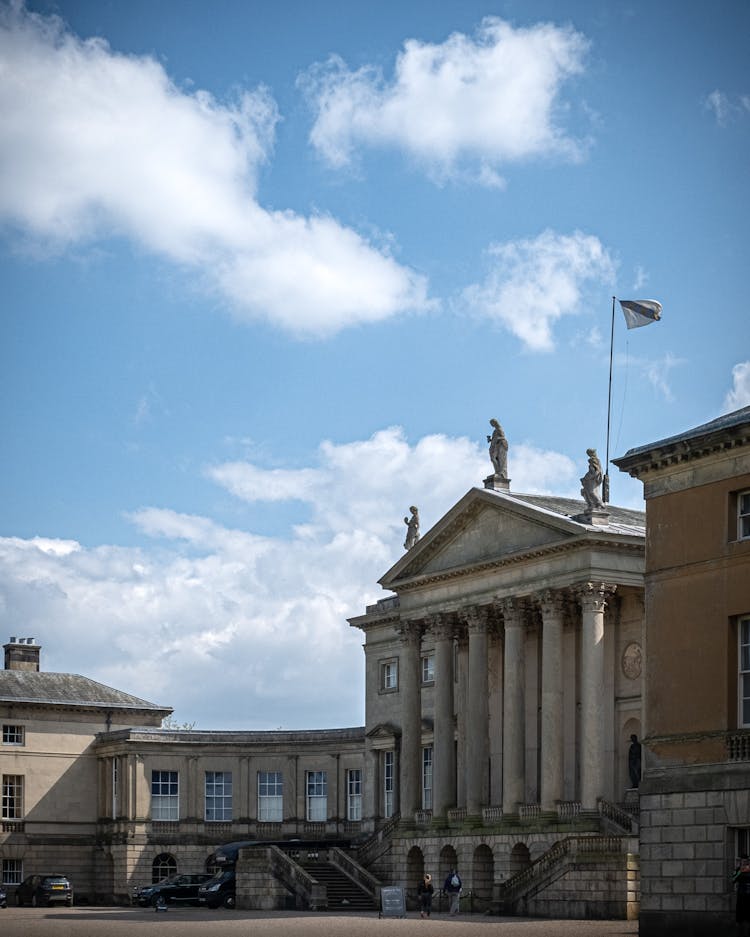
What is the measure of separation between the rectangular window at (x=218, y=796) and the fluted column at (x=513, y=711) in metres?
24.8

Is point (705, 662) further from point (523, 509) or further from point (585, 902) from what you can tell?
point (523, 509)

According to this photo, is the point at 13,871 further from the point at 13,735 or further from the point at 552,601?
the point at 552,601

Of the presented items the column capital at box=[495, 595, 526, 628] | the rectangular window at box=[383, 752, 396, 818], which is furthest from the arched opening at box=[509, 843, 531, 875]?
the rectangular window at box=[383, 752, 396, 818]

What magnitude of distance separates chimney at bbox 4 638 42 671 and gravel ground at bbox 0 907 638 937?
30664 mm

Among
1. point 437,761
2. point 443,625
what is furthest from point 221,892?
point 443,625

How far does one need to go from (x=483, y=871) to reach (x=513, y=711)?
20.0 ft

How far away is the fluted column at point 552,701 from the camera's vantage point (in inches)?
2413

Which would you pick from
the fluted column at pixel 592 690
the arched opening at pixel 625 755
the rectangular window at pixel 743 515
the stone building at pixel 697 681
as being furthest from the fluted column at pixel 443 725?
the rectangular window at pixel 743 515

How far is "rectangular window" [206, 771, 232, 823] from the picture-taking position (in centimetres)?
8500

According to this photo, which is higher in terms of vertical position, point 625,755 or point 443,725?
point 443,725

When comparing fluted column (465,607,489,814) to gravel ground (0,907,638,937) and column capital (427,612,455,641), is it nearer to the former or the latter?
column capital (427,612,455,641)

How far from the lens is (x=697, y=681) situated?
39.6 meters

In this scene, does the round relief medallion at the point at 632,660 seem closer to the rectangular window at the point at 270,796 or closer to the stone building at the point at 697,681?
the stone building at the point at 697,681

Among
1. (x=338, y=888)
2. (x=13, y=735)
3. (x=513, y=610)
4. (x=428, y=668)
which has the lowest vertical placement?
(x=338, y=888)
